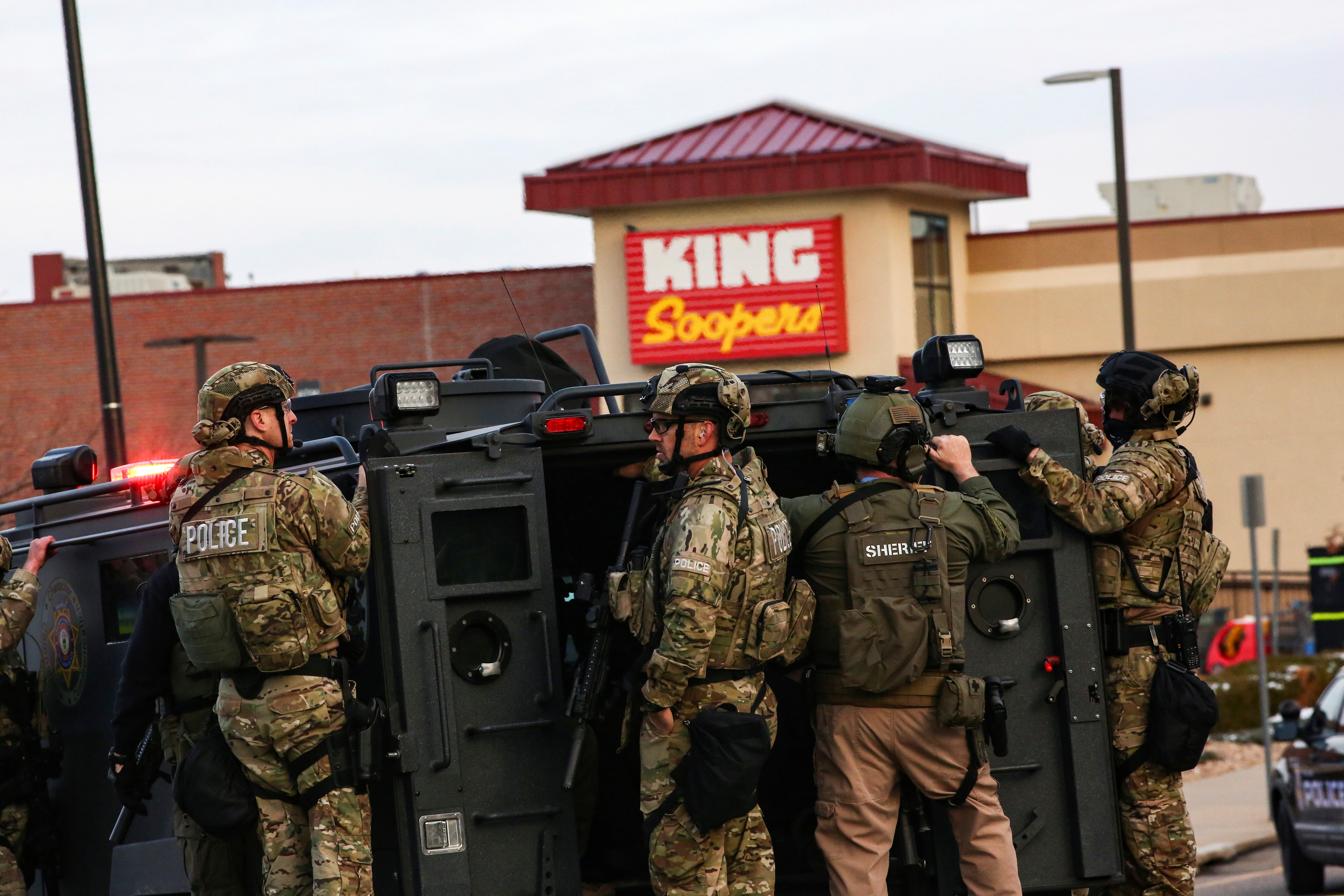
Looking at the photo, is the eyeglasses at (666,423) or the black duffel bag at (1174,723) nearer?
the eyeglasses at (666,423)

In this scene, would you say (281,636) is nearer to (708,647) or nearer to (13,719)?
(708,647)

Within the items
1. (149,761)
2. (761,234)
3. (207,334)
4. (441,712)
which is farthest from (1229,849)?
(207,334)

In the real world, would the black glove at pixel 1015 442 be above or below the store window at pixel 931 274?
below

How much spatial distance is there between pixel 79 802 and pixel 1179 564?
485cm

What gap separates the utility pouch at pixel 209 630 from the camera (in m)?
6.38

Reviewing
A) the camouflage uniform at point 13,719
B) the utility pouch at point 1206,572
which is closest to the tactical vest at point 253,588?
the camouflage uniform at point 13,719

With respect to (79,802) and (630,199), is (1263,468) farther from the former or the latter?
(79,802)

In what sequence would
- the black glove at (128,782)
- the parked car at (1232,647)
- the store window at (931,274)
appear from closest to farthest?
the black glove at (128,782) < the parked car at (1232,647) < the store window at (931,274)

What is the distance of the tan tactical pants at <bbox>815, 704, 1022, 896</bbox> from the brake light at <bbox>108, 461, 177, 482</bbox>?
10.2 ft

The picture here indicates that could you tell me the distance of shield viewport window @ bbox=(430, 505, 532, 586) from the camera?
6.45 metres

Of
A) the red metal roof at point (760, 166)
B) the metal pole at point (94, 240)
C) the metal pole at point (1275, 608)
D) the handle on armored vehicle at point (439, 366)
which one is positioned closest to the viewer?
the handle on armored vehicle at point (439, 366)

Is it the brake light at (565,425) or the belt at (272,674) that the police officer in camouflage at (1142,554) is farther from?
the belt at (272,674)

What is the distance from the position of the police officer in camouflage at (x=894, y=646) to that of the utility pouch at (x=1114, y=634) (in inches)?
28.0

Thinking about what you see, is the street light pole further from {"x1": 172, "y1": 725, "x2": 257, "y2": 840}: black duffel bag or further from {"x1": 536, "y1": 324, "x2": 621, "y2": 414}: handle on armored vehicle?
{"x1": 172, "y1": 725, "x2": 257, "y2": 840}: black duffel bag
